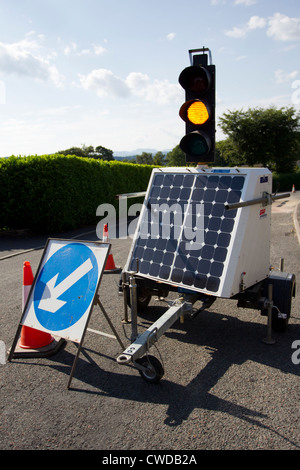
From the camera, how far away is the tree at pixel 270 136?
51281 mm

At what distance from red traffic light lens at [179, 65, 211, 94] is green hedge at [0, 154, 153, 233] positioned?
1024 centimetres

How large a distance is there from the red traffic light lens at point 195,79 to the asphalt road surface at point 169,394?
11.2 ft

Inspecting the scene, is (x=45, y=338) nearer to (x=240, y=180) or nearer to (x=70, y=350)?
(x=70, y=350)

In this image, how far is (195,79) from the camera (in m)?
4.89

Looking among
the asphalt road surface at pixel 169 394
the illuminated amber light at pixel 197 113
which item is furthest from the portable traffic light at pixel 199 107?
the asphalt road surface at pixel 169 394

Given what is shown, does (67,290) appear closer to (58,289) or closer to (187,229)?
(58,289)

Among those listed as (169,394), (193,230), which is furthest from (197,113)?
(169,394)

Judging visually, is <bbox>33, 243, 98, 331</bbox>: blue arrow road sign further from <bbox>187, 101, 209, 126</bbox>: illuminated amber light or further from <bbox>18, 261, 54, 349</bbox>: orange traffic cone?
<bbox>187, 101, 209, 126</bbox>: illuminated amber light

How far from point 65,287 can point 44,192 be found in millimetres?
10275

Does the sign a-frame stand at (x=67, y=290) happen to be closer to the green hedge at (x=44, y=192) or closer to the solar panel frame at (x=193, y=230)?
the solar panel frame at (x=193, y=230)

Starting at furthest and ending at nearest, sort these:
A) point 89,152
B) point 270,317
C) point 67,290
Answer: point 89,152, point 270,317, point 67,290

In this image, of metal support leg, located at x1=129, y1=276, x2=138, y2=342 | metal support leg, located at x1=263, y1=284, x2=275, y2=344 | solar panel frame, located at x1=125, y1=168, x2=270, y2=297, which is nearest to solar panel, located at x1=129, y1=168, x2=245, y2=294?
solar panel frame, located at x1=125, y1=168, x2=270, y2=297

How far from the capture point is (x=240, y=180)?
5168mm

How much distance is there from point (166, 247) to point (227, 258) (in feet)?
3.25
